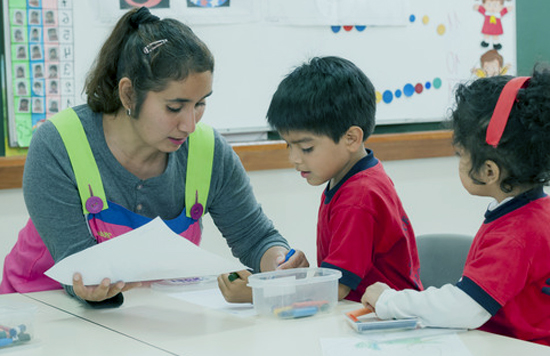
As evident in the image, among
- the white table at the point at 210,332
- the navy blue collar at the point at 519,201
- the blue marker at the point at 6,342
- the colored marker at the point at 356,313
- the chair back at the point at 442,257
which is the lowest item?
the chair back at the point at 442,257

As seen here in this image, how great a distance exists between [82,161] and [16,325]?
432mm

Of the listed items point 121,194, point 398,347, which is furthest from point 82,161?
point 398,347

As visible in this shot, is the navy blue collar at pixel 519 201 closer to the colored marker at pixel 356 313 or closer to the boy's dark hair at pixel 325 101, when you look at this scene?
the colored marker at pixel 356 313

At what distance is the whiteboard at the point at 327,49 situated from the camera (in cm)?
244

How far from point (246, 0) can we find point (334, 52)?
40cm

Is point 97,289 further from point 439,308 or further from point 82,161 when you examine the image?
point 439,308

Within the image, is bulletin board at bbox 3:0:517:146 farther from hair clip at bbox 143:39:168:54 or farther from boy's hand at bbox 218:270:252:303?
boy's hand at bbox 218:270:252:303

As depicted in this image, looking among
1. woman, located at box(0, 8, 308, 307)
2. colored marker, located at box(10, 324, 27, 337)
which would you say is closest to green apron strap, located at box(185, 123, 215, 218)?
woman, located at box(0, 8, 308, 307)

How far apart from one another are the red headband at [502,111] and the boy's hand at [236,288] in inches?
20.4

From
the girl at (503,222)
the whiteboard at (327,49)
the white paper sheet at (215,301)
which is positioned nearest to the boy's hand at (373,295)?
the girl at (503,222)

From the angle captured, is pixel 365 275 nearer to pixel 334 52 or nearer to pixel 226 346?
pixel 226 346

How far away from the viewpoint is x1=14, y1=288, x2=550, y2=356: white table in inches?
43.6

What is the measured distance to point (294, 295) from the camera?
51.3 inches

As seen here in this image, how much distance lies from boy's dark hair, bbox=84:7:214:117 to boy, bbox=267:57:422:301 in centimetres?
22
